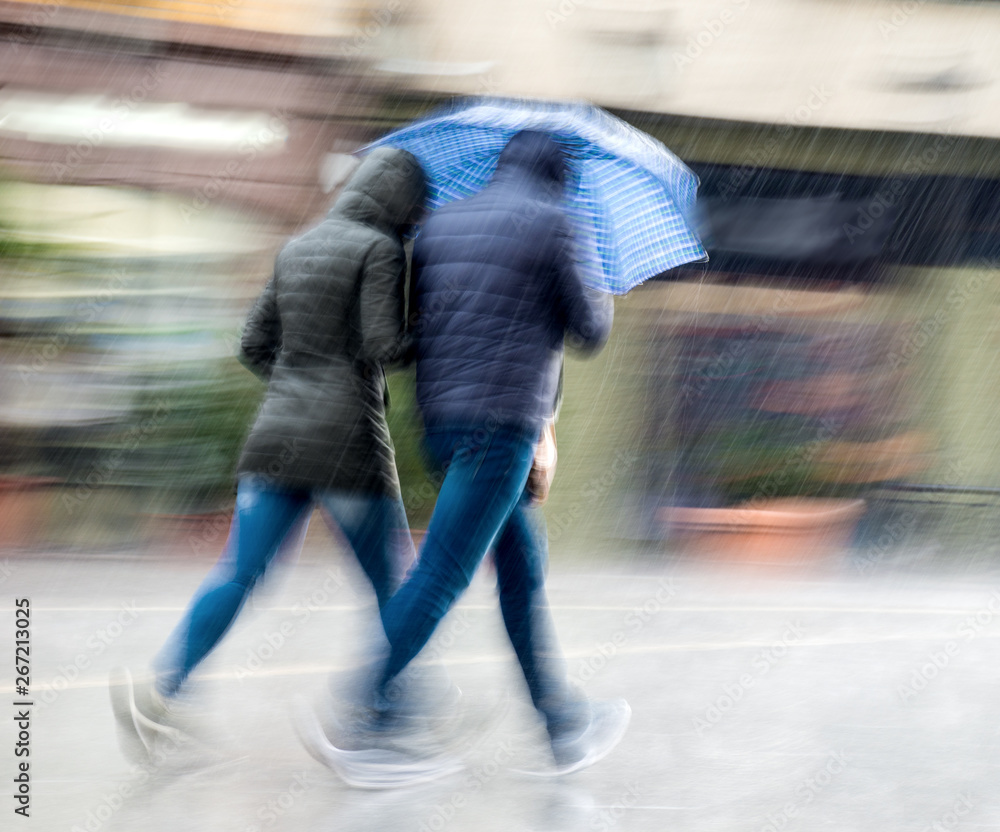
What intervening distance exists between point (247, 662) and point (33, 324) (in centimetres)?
306

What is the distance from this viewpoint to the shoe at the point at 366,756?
3.39m

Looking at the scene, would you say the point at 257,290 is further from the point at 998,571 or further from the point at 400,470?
the point at 998,571

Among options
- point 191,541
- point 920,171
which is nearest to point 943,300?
point 920,171

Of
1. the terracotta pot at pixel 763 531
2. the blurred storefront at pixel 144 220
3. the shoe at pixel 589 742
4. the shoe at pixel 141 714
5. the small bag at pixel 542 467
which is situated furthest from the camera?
the terracotta pot at pixel 763 531

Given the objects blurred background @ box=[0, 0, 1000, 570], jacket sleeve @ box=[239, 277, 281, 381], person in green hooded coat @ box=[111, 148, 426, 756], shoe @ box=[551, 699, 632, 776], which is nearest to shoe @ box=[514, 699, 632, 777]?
shoe @ box=[551, 699, 632, 776]

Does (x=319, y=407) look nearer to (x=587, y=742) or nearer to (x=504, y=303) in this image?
(x=504, y=303)

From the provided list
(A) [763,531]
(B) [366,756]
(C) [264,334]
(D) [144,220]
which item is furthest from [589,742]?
(D) [144,220]

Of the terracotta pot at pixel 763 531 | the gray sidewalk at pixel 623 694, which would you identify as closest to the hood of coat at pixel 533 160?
the gray sidewalk at pixel 623 694

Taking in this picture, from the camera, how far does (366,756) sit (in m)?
3.42

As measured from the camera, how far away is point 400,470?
7.07 m

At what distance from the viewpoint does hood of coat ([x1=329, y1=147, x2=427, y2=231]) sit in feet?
11.0

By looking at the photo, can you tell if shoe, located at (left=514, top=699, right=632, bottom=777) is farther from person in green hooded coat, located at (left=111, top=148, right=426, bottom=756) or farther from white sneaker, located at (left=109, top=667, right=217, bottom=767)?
white sneaker, located at (left=109, top=667, right=217, bottom=767)

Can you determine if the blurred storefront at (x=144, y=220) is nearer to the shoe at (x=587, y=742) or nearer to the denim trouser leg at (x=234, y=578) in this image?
the denim trouser leg at (x=234, y=578)

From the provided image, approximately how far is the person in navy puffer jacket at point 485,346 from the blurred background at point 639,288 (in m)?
3.52
